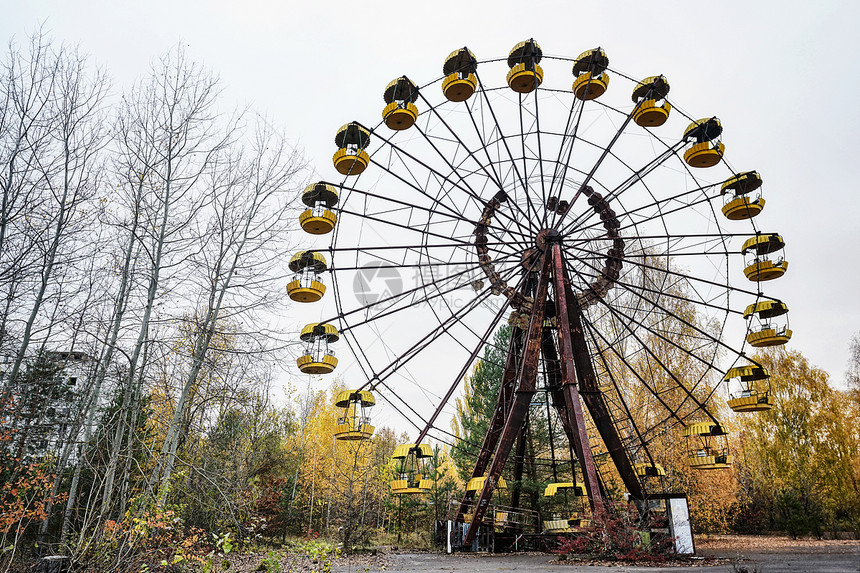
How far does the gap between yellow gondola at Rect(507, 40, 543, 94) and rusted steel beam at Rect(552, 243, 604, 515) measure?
490 centimetres

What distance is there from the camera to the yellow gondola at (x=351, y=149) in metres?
16.6

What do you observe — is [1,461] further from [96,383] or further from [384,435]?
[384,435]

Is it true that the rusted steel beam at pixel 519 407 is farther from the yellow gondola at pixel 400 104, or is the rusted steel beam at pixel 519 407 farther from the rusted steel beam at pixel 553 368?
the yellow gondola at pixel 400 104

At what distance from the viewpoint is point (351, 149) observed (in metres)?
17.0

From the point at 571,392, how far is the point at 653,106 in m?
8.63

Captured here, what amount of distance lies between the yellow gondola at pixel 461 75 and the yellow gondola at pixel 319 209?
14.8 feet

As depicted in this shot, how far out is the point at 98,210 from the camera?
11.1 meters

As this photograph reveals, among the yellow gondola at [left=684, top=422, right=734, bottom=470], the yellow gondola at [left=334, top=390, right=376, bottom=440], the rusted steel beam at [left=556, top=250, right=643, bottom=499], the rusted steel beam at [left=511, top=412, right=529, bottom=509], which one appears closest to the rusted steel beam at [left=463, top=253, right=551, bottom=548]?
the rusted steel beam at [left=556, top=250, right=643, bottom=499]

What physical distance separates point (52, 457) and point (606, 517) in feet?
40.8

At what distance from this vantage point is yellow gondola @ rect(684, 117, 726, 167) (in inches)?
618

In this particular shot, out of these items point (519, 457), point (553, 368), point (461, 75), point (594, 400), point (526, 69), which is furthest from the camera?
point (519, 457)

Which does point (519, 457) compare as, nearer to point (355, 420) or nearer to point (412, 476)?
point (412, 476)

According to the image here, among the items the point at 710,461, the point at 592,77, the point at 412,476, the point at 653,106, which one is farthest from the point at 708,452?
the point at 592,77

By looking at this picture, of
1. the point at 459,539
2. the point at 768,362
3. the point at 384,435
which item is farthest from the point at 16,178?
the point at 384,435
